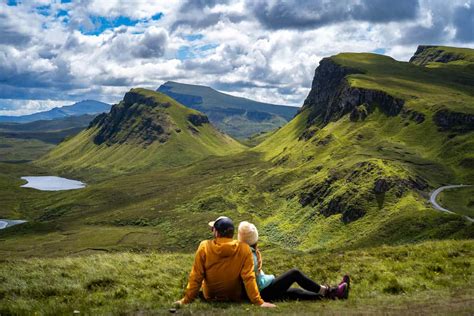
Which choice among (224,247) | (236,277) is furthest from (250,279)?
(224,247)

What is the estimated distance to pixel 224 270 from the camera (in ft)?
54.1

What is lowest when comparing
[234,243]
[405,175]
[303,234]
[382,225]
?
[303,234]

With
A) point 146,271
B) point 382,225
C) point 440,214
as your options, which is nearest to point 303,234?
point 382,225

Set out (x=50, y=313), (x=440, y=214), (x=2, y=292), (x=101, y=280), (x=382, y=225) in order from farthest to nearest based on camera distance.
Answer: (x=382, y=225) < (x=440, y=214) < (x=101, y=280) < (x=2, y=292) < (x=50, y=313)

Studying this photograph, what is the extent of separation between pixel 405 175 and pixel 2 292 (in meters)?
180

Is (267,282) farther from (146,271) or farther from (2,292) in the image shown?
(2,292)

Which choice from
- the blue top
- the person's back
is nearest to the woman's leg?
the blue top

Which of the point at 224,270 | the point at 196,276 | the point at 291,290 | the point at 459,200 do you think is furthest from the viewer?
the point at 459,200

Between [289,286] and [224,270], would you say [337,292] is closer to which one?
[289,286]

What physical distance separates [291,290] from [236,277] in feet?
8.09

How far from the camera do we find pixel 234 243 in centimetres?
1636

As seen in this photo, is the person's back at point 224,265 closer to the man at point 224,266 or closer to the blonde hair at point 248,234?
the man at point 224,266

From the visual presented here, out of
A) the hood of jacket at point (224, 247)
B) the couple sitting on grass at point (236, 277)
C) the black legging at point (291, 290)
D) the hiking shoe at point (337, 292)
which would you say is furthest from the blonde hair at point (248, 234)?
the hiking shoe at point (337, 292)

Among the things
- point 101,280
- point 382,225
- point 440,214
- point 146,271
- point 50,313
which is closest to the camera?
point 50,313
